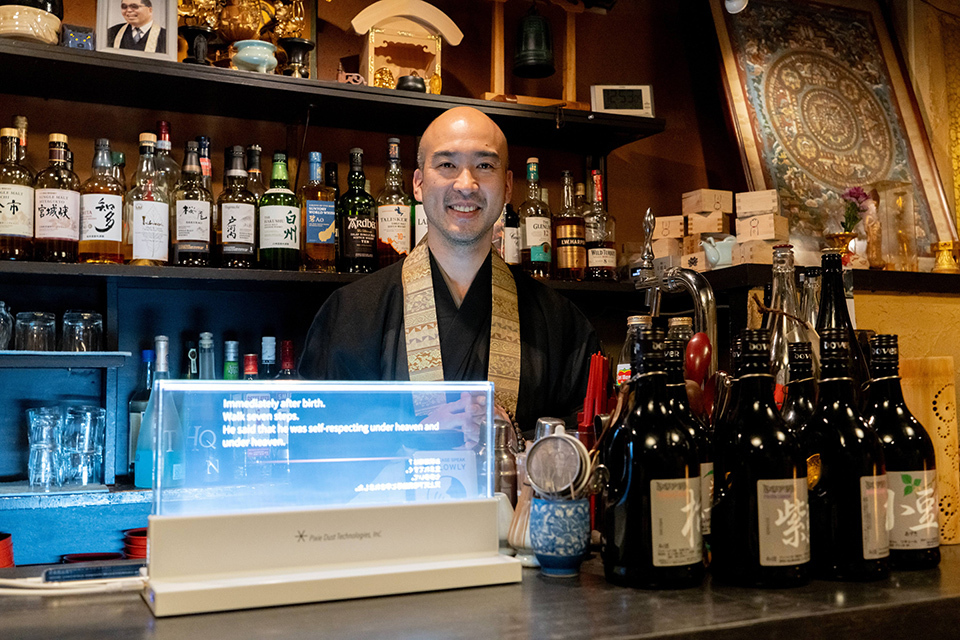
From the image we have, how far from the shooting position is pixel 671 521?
83 centimetres

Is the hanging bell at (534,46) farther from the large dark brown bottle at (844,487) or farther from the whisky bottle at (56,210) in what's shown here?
the large dark brown bottle at (844,487)

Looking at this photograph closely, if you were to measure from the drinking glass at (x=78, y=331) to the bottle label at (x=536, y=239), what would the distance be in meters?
1.12

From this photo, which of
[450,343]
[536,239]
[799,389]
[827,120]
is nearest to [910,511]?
[799,389]

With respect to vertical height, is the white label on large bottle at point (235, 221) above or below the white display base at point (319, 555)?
above

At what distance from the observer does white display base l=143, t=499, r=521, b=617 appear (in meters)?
0.79

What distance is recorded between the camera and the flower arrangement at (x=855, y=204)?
249 cm

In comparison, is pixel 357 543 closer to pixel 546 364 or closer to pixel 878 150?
pixel 546 364

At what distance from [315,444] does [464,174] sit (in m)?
1.24

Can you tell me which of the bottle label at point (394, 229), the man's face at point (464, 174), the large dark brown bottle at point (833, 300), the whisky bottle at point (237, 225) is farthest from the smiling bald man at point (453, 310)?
the large dark brown bottle at point (833, 300)

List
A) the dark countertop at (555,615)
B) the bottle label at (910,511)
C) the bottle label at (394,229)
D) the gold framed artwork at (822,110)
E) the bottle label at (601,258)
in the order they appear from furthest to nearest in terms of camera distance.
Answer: the gold framed artwork at (822,110) → the bottle label at (601,258) → the bottle label at (394,229) → the bottle label at (910,511) → the dark countertop at (555,615)

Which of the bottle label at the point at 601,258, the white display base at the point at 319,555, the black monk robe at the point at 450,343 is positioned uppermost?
the bottle label at the point at 601,258

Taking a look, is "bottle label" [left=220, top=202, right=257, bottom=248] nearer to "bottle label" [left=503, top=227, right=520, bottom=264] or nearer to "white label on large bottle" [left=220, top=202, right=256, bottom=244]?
"white label on large bottle" [left=220, top=202, right=256, bottom=244]

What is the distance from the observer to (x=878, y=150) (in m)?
2.84

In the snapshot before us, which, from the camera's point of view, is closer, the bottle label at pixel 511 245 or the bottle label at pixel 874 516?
the bottle label at pixel 874 516
